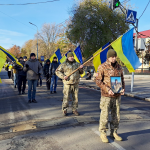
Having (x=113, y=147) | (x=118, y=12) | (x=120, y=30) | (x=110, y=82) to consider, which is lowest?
(x=113, y=147)

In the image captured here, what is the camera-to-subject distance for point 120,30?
2256cm

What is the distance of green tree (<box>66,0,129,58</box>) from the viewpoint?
69.8 ft

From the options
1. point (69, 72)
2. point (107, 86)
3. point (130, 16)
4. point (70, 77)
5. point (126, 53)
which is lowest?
point (107, 86)

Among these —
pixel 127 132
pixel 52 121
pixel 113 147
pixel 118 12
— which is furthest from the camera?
pixel 118 12

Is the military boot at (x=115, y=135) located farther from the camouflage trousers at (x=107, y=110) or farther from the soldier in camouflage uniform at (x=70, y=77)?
the soldier in camouflage uniform at (x=70, y=77)

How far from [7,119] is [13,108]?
129 centimetres

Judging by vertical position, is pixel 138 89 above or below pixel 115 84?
below

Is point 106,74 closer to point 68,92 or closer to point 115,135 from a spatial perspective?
point 115,135

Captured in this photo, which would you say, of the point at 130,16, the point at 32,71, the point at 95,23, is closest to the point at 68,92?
the point at 32,71

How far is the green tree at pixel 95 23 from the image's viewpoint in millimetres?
21281

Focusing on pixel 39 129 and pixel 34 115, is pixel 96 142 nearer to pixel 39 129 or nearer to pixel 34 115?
pixel 39 129

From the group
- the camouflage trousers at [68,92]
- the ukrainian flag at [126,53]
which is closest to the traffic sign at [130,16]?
the ukrainian flag at [126,53]

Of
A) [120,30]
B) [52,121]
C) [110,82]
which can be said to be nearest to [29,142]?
[52,121]

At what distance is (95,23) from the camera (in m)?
21.6
